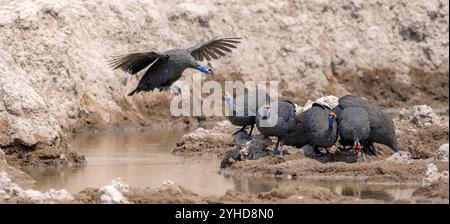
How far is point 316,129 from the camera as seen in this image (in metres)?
15.3

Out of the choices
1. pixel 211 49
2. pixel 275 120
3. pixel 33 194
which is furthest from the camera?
pixel 211 49

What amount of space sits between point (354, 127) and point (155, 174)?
2.76 metres

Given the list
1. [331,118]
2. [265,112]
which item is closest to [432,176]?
[331,118]

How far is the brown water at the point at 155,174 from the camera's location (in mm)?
13758

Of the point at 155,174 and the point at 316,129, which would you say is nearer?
the point at 316,129

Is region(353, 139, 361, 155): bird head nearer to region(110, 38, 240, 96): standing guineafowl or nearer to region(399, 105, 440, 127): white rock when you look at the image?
region(110, 38, 240, 96): standing guineafowl

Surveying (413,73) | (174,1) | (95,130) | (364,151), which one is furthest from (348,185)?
(413,73)

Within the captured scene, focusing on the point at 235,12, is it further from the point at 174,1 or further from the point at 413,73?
the point at 413,73

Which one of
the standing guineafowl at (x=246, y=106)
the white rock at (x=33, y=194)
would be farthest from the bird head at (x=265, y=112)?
the white rock at (x=33, y=194)

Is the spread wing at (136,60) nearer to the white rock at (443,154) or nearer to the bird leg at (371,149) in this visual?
the bird leg at (371,149)

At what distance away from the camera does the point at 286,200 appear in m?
11.9

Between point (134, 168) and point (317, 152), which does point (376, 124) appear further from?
point (134, 168)

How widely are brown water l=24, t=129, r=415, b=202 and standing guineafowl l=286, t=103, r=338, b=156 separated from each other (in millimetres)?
1067

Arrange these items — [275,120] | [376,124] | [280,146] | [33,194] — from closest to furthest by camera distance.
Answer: [33,194] < [275,120] < [280,146] < [376,124]
